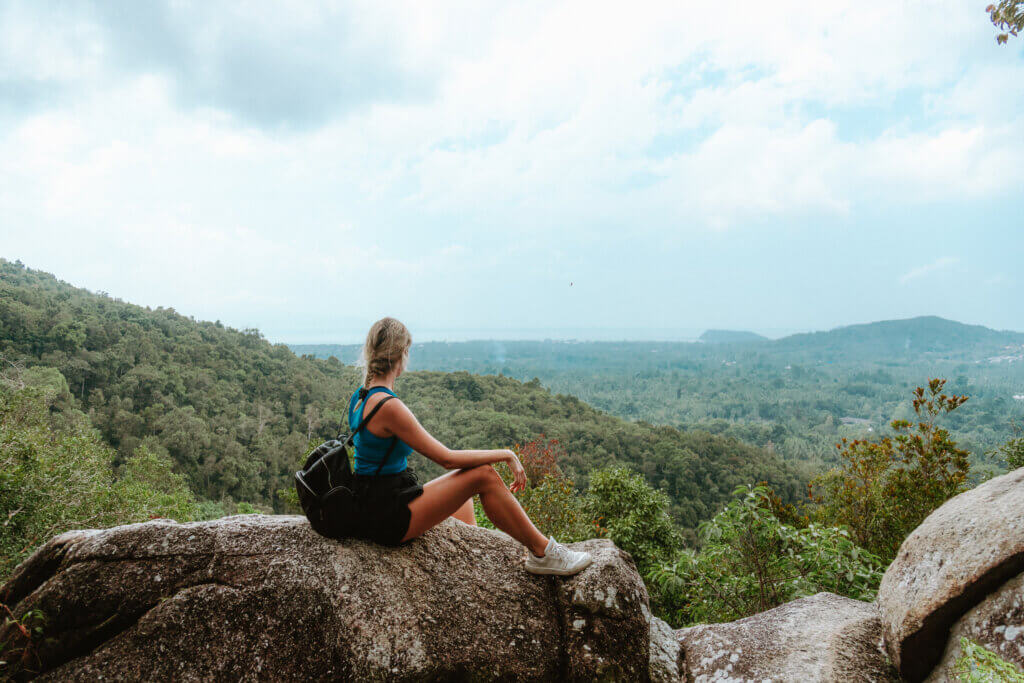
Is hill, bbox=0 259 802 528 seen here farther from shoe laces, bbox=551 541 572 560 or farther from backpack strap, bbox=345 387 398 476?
backpack strap, bbox=345 387 398 476

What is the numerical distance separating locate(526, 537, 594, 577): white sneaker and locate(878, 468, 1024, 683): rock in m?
2.70

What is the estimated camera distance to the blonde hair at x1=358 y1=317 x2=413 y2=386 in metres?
3.85

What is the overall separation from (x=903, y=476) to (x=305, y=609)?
896cm

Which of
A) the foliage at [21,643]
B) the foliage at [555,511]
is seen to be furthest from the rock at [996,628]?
the foliage at [555,511]

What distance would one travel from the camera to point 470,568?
169 inches

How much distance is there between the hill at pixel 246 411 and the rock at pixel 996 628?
3202 cm

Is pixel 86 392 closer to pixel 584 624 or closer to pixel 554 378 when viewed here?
pixel 584 624

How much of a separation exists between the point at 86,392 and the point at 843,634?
60.1m

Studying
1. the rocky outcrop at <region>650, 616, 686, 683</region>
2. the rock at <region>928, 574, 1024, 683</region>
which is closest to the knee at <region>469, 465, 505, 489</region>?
the rocky outcrop at <region>650, 616, 686, 683</region>

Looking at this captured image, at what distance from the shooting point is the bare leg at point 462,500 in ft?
13.0

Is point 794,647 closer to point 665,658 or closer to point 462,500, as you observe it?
point 665,658

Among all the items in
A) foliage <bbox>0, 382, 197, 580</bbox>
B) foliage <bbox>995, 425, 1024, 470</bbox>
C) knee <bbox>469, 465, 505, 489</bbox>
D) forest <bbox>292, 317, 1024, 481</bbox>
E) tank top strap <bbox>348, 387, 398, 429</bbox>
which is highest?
tank top strap <bbox>348, 387, 398, 429</bbox>

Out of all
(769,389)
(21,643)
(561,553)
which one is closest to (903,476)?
(561,553)

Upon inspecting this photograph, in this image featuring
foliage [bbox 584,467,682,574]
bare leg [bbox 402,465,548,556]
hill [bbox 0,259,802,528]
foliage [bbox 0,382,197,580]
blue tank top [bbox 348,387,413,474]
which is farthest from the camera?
hill [bbox 0,259,802,528]
